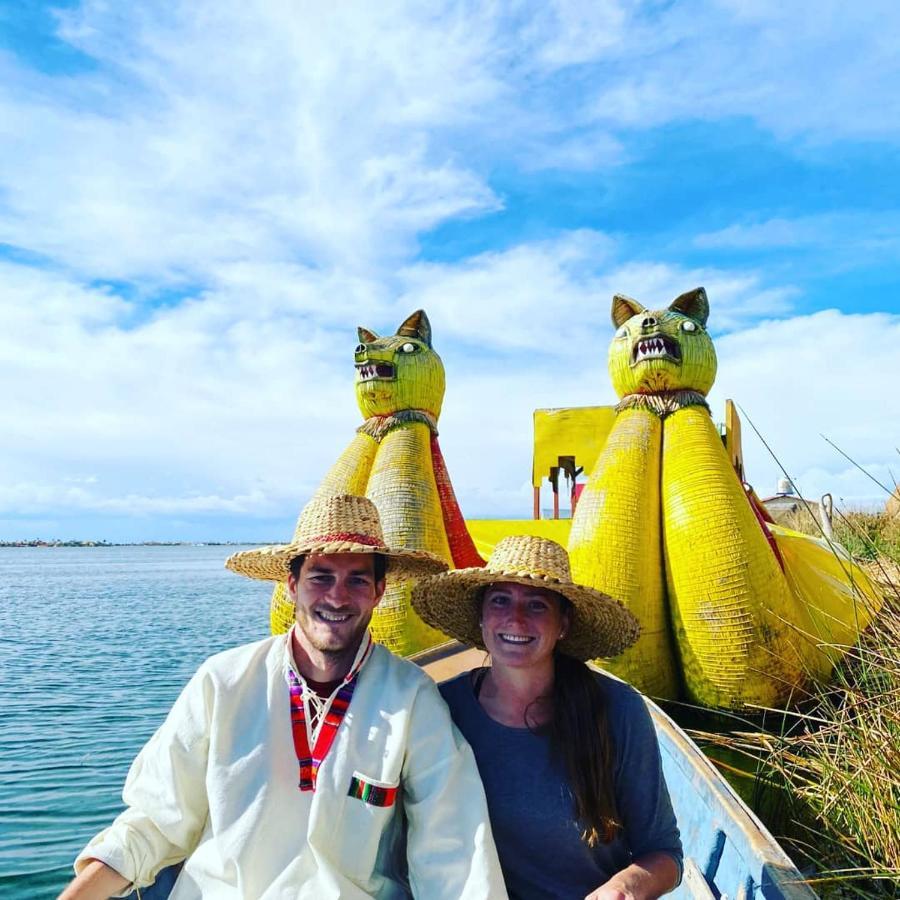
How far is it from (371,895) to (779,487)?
48.2 ft

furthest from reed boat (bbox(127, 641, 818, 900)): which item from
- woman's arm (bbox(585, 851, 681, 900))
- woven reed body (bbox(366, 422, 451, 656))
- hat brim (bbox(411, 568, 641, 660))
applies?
woven reed body (bbox(366, 422, 451, 656))

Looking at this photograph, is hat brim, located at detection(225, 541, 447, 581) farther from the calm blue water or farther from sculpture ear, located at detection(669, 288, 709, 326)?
sculpture ear, located at detection(669, 288, 709, 326)

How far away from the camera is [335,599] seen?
2.35 meters

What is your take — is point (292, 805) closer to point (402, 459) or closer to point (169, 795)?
point (169, 795)

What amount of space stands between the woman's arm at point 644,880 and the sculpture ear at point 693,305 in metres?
4.35

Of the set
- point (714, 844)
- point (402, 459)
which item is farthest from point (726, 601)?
point (402, 459)

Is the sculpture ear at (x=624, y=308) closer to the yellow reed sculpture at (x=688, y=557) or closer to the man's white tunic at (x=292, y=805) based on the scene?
the yellow reed sculpture at (x=688, y=557)

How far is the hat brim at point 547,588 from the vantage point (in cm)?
240

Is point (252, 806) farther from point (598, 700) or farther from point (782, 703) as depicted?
point (782, 703)

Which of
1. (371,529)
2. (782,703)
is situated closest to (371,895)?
(371,529)

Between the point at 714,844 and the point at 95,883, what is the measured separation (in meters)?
2.25

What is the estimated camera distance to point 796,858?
11.9 feet

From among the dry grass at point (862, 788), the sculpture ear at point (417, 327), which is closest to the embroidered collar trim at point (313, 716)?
the dry grass at point (862, 788)

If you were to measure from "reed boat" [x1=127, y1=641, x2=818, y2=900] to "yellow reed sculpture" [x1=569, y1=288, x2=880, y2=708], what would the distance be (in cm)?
101
